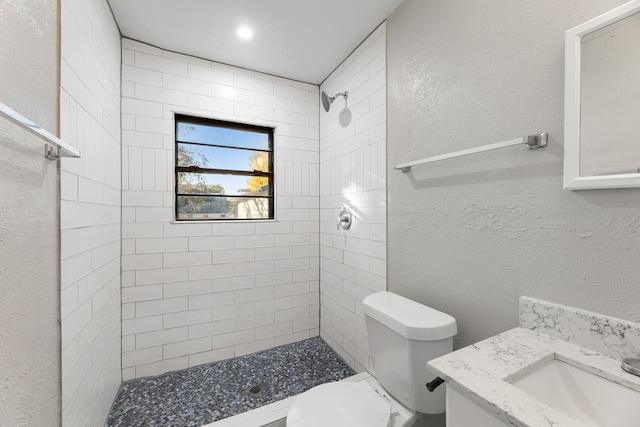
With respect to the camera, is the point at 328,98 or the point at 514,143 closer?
the point at 514,143

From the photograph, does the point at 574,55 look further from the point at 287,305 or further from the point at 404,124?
the point at 287,305

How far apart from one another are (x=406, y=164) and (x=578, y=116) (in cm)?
69

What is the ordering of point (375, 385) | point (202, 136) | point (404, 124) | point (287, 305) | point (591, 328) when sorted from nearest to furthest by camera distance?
point (591, 328) → point (375, 385) → point (404, 124) → point (202, 136) → point (287, 305)

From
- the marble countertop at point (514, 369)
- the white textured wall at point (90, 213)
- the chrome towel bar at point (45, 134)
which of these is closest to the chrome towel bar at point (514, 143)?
Result: the marble countertop at point (514, 369)

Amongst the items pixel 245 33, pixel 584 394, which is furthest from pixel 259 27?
pixel 584 394

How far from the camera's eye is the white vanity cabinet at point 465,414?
0.61 m

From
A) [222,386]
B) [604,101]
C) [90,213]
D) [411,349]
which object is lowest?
[222,386]

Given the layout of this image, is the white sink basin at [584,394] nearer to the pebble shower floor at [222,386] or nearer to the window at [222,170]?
the pebble shower floor at [222,386]

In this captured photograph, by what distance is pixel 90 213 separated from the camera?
1.30m

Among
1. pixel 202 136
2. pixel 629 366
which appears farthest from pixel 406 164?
pixel 202 136

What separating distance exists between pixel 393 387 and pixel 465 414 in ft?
1.94

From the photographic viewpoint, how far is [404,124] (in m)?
1.54

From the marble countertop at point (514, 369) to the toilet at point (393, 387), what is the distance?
26 centimetres

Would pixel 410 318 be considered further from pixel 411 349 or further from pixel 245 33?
pixel 245 33
